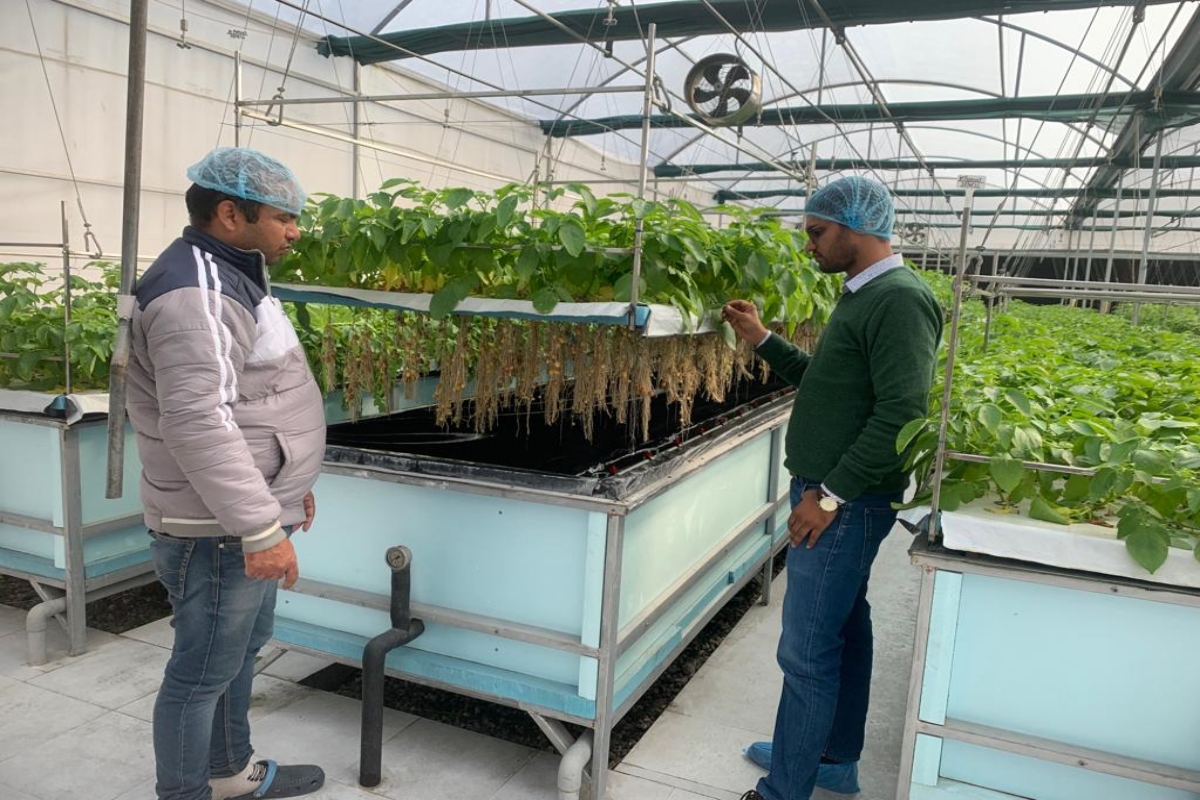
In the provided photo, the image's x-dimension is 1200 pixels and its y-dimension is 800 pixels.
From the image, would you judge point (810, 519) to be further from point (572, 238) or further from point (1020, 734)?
point (572, 238)

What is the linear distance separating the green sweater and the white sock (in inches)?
68.8

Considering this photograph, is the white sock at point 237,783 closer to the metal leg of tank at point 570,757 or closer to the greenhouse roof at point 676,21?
the metal leg of tank at point 570,757

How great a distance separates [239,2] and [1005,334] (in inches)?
312

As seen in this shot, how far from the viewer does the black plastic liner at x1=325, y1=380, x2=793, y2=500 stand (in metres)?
2.41

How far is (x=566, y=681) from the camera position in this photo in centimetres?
244

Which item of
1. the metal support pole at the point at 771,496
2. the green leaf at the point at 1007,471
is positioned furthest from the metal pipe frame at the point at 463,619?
the metal support pole at the point at 771,496

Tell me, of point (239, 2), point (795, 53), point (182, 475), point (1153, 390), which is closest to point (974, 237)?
point (795, 53)

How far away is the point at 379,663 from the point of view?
7.83 ft

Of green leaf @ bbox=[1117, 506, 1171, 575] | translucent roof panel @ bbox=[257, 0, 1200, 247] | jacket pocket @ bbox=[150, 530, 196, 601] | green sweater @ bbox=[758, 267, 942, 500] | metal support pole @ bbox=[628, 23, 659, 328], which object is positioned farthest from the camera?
translucent roof panel @ bbox=[257, 0, 1200, 247]

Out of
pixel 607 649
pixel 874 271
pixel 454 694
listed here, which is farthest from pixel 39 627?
pixel 874 271

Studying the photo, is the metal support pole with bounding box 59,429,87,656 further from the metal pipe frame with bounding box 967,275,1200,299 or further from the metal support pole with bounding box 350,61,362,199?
the metal support pole with bounding box 350,61,362,199

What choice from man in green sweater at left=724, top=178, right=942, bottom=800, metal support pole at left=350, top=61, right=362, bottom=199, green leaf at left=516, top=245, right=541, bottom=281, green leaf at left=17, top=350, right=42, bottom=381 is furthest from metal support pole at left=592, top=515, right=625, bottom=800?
metal support pole at left=350, top=61, right=362, bottom=199

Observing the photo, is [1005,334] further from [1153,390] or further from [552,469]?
[552,469]

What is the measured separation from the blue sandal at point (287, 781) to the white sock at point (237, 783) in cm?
2
